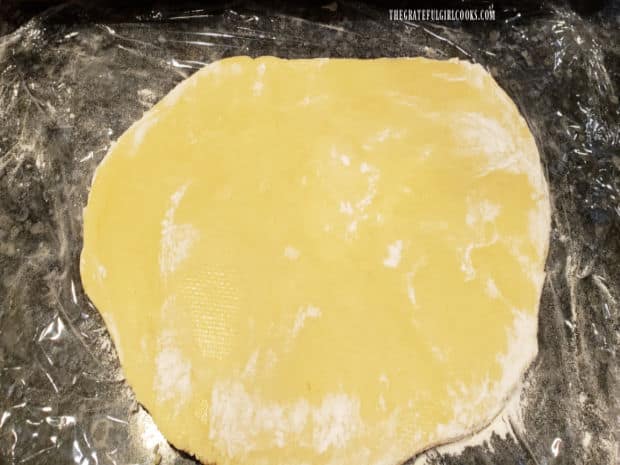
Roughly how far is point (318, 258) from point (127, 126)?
0.63 m

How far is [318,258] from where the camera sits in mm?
1021

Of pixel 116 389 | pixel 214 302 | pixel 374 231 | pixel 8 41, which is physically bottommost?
pixel 116 389

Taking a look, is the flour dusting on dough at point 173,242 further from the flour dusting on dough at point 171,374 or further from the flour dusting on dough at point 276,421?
the flour dusting on dough at point 276,421

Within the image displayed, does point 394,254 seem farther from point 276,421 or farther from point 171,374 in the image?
point 171,374

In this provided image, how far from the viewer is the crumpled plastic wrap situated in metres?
1.04

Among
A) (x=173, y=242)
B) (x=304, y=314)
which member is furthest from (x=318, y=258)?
(x=173, y=242)

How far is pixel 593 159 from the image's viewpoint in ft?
4.11

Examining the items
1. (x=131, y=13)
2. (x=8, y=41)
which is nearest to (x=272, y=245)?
(x=131, y=13)

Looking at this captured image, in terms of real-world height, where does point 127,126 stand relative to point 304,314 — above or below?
above

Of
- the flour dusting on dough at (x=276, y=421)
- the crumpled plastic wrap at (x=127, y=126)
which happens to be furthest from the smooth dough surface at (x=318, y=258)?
the crumpled plastic wrap at (x=127, y=126)

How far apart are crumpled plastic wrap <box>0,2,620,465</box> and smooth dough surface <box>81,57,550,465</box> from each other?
11 centimetres

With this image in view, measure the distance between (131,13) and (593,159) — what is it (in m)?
1.33

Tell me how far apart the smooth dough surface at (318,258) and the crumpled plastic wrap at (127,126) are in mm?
107

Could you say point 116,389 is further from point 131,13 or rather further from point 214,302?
point 131,13
